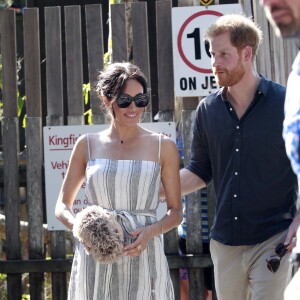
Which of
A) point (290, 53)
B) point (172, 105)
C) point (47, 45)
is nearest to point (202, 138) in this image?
point (172, 105)

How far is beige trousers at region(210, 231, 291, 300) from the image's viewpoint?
4953mm

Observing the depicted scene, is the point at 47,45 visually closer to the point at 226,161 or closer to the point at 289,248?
the point at 226,161

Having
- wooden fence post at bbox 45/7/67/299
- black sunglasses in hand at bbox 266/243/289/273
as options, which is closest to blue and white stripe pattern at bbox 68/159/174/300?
black sunglasses in hand at bbox 266/243/289/273

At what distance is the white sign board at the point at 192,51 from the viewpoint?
6.66 metres

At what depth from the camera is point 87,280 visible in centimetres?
488

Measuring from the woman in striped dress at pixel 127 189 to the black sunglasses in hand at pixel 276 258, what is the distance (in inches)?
22.6

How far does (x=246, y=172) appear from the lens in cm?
503

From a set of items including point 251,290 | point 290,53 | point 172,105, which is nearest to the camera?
point 251,290

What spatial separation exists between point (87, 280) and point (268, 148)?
4.12 feet

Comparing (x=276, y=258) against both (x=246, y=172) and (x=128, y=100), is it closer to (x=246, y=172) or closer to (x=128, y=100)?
(x=246, y=172)

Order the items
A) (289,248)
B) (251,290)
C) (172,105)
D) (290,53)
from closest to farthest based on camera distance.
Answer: (289,248) → (251,290) → (172,105) → (290,53)

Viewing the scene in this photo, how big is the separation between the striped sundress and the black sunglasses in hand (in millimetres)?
580

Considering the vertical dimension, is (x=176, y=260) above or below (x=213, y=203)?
below

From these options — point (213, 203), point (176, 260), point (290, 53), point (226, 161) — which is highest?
point (290, 53)
